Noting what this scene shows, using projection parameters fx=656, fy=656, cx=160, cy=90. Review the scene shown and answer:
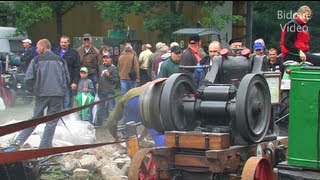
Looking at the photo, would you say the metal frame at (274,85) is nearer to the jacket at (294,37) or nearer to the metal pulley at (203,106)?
the metal pulley at (203,106)

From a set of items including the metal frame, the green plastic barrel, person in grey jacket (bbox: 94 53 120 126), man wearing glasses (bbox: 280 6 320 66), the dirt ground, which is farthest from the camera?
person in grey jacket (bbox: 94 53 120 126)

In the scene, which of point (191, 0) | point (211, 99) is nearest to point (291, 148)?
point (211, 99)

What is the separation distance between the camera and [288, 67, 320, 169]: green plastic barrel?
4902 mm

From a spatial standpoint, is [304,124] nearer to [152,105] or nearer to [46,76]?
[152,105]

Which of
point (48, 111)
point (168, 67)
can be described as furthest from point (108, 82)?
point (48, 111)

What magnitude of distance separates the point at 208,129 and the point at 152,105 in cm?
52

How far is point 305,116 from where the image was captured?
195 inches

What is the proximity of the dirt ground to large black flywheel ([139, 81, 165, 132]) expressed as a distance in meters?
3.99

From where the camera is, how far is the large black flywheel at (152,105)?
5.55 meters

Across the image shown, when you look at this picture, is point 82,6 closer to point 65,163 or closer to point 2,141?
point 65,163

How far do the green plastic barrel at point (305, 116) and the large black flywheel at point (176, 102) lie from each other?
956 mm

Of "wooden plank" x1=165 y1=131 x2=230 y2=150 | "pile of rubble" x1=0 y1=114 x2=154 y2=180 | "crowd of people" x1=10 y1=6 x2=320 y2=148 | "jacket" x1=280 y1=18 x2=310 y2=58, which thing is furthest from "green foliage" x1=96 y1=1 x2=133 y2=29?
"jacket" x1=280 y1=18 x2=310 y2=58

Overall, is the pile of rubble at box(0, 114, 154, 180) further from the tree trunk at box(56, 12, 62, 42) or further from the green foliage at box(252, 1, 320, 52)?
the tree trunk at box(56, 12, 62, 42)

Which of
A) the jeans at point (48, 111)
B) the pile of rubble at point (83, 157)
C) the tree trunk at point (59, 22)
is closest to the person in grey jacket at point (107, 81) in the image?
the pile of rubble at point (83, 157)
